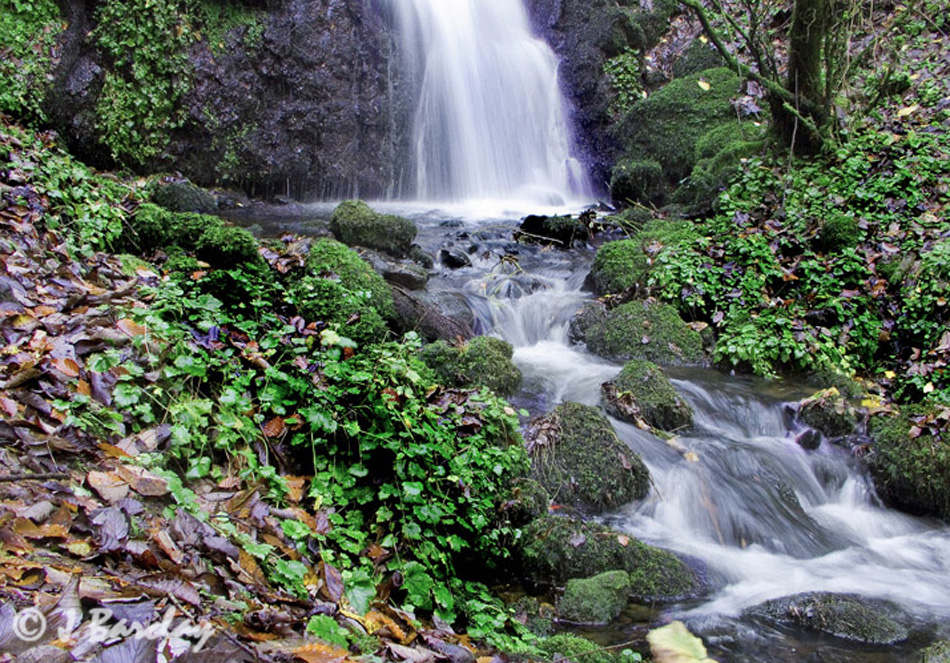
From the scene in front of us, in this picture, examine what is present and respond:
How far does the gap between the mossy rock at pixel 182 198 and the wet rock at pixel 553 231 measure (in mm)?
5204

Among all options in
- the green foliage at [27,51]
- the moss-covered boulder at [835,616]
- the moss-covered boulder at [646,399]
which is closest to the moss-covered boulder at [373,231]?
the moss-covered boulder at [646,399]

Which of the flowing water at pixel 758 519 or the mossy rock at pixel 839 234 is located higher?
the mossy rock at pixel 839 234

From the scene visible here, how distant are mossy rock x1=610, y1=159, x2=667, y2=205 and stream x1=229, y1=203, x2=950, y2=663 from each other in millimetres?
6256

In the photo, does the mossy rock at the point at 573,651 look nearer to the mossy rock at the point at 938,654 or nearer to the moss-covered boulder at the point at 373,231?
the mossy rock at the point at 938,654

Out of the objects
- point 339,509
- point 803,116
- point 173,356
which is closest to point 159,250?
point 173,356

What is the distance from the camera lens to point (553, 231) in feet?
37.4

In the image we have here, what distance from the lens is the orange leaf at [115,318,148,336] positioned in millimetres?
3869

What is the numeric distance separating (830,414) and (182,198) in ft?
30.1

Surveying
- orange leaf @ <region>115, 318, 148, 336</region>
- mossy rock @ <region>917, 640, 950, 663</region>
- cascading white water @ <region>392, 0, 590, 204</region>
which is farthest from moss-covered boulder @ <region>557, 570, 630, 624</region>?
cascading white water @ <region>392, 0, 590, 204</region>

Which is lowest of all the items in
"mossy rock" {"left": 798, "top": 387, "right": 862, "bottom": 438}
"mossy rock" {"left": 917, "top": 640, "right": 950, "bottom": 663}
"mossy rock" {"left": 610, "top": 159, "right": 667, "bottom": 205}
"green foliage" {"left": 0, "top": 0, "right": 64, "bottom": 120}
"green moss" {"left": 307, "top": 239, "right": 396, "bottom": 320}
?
"mossy rock" {"left": 917, "top": 640, "right": 950, "bottom": 663}

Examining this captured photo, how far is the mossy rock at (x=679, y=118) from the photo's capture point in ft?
44.7

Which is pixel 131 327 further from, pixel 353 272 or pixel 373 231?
pixel 373 231

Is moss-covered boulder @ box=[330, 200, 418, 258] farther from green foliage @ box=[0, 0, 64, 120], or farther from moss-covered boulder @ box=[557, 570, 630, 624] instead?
moss-covered boulder @ box=[557, 570, 630, 624]

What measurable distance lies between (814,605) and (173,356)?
424cm
